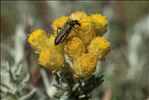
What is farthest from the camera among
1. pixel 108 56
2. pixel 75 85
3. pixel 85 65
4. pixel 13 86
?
pixel 108 56

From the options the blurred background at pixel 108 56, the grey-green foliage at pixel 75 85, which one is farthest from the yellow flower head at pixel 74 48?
the blurred background at pixel 108 56

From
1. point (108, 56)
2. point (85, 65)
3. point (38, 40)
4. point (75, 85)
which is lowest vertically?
point (108, 56)

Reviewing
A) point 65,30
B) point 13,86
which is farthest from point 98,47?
point 13,86

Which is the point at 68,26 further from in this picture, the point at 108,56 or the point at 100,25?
the point at 108,56

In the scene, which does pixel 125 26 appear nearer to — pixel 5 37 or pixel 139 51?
pixel 139 51

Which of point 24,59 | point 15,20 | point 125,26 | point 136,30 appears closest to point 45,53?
point 24,59

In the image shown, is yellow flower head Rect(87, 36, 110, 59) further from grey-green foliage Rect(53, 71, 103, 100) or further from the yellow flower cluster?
grey-green foliage Rect(53, 71, 103, 100)

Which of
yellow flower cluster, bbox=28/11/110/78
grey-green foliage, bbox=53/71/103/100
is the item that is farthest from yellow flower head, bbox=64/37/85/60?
grey-green foliage, bbox=53/71/103/100
